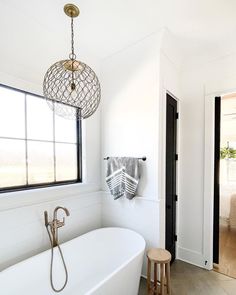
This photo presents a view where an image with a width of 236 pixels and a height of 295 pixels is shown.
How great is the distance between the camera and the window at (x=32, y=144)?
1.75 meters

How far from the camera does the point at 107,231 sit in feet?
7.18

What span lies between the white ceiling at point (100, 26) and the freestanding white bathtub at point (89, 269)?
5.61 ft

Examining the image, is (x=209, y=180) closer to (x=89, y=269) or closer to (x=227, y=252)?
(x=227, y=252)

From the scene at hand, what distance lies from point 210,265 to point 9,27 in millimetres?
3409

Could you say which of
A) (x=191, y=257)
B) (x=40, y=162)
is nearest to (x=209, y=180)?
(x=191, y=257)

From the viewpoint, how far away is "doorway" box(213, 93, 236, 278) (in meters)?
2.42

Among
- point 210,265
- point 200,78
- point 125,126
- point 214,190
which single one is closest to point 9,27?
point 125,126

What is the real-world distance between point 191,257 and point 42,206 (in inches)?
81.0

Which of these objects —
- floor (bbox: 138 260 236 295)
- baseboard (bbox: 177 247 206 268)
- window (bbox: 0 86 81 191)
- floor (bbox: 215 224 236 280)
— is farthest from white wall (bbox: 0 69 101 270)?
floor (bbox: 215 224 236 280)

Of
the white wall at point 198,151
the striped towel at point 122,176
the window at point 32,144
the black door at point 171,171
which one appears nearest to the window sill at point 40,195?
the window at point 32,144

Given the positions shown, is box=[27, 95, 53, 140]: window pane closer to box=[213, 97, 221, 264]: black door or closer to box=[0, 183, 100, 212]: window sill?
box=[0, 183, 100, 212]: window sill

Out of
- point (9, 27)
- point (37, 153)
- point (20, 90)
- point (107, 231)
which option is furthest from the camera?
point (107, 231)

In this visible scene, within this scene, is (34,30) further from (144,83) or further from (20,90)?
(144,83)

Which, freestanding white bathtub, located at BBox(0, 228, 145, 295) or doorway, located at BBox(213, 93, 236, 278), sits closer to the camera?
freestanding white bathtub, located at BBox(0, 228, 145, 295)
